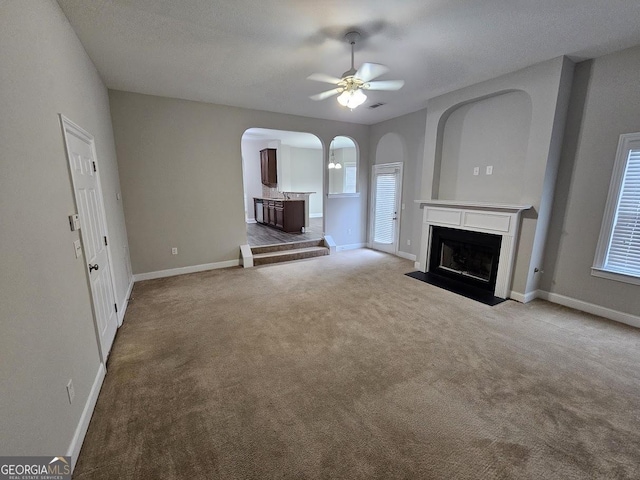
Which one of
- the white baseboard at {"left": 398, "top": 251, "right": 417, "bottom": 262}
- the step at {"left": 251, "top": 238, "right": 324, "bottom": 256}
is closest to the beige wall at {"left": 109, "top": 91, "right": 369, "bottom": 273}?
the step at {"left": 251, "top": 238, "right": 324, "bottom": 256}

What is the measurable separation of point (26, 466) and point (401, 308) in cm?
328

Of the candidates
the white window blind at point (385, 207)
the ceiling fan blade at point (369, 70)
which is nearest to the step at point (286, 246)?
the white window blind at point (385, 207)

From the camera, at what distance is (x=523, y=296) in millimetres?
3664

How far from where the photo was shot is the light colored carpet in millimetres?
1545

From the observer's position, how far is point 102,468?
4.91ft

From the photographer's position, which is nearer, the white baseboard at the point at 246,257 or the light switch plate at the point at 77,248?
the light switch plate at the point at 77,248

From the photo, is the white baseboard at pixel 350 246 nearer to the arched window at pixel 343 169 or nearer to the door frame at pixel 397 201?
the door frame at pixel 397 201

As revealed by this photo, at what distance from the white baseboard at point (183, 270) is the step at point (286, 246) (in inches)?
19.2

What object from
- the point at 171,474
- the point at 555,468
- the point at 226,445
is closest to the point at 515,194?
the point at 555,468

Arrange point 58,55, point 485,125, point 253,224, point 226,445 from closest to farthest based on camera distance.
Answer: point 226,445, point 58,55, point 485,125, point 253,224

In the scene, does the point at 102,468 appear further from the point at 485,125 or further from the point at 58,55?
the point at 485,125

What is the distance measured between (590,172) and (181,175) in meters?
5.79

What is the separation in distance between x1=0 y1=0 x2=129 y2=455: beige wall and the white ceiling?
66 cm

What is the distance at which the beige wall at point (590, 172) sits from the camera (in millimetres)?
2963
